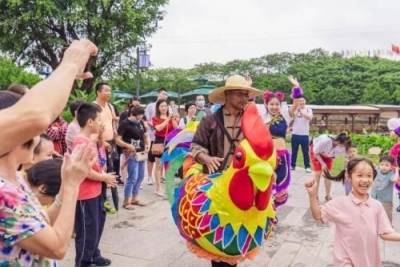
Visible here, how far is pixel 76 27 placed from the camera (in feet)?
54.4

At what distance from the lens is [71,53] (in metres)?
1.26

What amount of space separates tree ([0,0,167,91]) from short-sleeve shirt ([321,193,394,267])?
13814 mm

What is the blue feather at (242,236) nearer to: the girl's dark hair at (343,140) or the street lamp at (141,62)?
the girl's dark hair at (343,140)

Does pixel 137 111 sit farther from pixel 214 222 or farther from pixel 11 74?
pixel 11 74

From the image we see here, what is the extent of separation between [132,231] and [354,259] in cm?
266

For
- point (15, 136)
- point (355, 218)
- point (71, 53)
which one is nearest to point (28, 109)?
point (15, 136)

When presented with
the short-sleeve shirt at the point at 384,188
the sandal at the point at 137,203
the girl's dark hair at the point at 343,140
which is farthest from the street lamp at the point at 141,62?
the short-sleeve shirt at the point at 384,188

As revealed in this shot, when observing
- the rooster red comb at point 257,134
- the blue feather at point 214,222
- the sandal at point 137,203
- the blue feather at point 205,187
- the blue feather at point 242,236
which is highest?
the rooster red comb at point 257,134

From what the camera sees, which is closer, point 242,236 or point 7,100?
point 7,100

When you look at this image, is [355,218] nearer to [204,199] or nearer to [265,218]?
[265,218]

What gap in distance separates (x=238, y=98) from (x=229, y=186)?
92cm

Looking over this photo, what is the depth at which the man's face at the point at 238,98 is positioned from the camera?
10.4ft

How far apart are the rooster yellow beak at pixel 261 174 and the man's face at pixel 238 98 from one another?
862 mm

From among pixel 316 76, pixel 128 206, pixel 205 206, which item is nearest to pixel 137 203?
pixel 128 206
